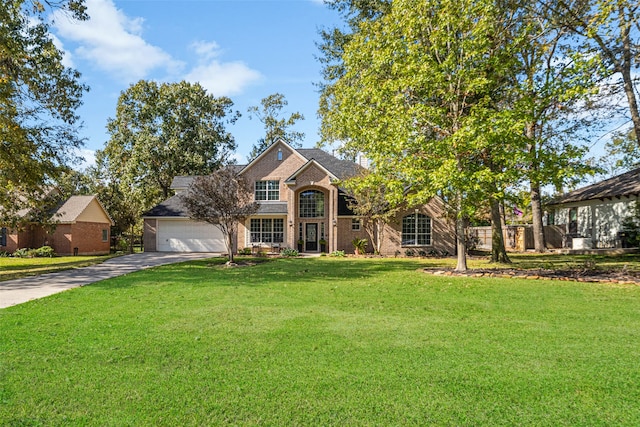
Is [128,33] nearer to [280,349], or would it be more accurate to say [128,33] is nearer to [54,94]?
[54,94]

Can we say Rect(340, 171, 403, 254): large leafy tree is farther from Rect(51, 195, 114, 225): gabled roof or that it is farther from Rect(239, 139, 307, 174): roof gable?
Rect(51, 195, 114, 225): gabled roof

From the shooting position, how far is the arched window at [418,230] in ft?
84.7

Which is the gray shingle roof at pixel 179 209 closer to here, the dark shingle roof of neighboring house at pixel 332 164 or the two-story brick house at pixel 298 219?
the two-story brick house at pixel 298 219

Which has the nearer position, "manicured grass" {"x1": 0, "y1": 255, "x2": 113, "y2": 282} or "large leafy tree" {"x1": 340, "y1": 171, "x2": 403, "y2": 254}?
"manicured grass" {"x1": 0, "y1": 255, "x2": 113, "y2": 282}

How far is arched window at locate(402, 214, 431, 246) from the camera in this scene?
25.8m

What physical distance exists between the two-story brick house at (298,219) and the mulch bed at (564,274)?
10831 millimetres

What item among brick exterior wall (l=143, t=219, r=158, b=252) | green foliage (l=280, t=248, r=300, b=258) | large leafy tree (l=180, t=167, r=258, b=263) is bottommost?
green foliage (l=280, t=248, r=300, b=258)

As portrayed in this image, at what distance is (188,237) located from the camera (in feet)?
97.6

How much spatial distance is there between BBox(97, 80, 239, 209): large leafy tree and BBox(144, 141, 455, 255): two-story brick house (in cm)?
663

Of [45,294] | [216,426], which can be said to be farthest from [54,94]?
[216,426]

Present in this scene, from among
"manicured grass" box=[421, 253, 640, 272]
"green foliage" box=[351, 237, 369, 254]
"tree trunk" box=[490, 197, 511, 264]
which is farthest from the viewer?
"green foliage" box=[351, 237, 369, 254]

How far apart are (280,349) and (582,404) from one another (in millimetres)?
3345

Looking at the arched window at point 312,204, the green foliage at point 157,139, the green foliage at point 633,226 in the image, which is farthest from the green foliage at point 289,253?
the green foliage at point 633,226

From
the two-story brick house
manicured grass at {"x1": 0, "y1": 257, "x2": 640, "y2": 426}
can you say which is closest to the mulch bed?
manicured grass at {"x1": 0, "y1": 257, "x2": 640, "y2": 426}
